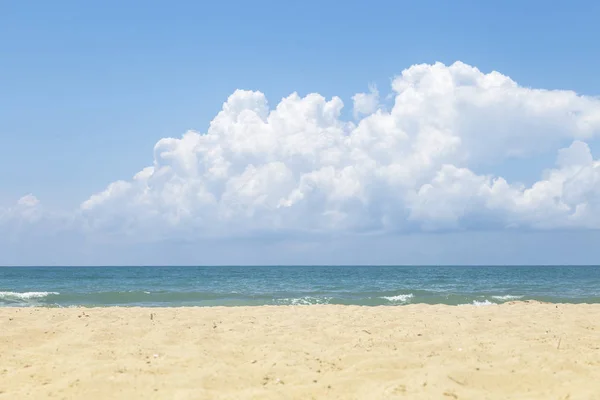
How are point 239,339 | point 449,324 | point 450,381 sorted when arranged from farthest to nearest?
1. point 449,324
2. point 239,339
3. point 450,381

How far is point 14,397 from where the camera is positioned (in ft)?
19.4

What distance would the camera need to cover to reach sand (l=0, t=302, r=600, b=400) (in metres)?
6.09

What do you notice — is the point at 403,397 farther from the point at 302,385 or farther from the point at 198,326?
the point at 198,326

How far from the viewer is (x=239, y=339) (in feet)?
30.8

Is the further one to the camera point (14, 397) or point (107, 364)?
point (107, 364)

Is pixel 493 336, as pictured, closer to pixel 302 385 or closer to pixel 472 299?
pixel 302 385

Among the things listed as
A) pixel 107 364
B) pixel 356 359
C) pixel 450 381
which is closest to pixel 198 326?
pixel 107 364

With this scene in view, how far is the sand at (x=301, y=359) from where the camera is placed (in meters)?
6.09

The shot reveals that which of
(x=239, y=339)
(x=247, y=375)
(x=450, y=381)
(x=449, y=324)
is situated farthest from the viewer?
(x=449, y=324)

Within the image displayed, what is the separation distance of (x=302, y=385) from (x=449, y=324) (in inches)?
222

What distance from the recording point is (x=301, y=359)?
300 inches

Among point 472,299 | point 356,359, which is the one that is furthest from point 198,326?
point 472,299

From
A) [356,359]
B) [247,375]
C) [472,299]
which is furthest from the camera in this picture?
[472,299]

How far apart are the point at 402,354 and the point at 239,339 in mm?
3021
